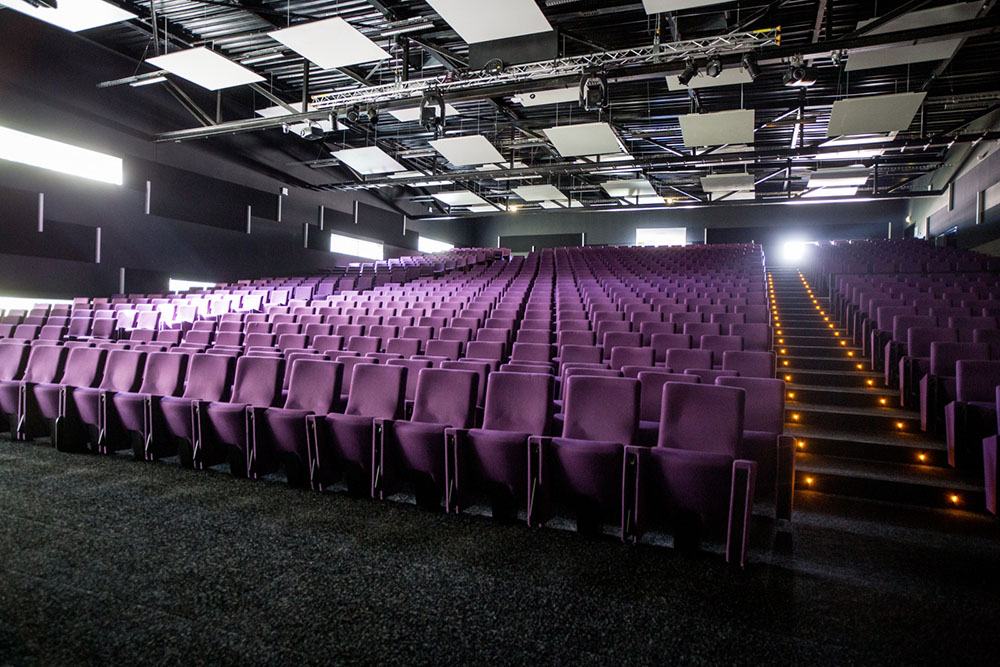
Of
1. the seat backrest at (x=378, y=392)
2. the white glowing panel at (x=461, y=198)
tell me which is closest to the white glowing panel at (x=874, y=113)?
the seat backrest at (x=378, y=392)

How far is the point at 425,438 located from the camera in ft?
7.52

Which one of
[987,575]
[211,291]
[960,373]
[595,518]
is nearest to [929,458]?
[960,373]

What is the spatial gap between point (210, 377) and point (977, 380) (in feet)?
13.5

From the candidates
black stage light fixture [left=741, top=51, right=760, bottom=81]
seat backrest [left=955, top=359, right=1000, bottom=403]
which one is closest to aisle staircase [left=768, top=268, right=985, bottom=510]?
seat backrest [left=955, top=359, right=1000, bottom=403]

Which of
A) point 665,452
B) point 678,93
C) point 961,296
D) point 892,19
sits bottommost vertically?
point 665,452

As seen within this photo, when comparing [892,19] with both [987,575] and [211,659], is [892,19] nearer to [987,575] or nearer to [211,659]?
[987,575]

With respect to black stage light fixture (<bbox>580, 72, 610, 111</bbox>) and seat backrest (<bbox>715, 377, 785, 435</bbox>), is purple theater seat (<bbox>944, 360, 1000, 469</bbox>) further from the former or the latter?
black stage light fixture (<bbox>580, 72, 610, 111</bbox>)

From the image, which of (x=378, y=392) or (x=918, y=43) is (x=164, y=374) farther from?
(x=918, y=43)

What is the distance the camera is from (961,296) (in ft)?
16.8

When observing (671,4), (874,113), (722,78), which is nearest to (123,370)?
(671,4)

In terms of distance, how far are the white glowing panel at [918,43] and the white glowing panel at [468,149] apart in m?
5.08

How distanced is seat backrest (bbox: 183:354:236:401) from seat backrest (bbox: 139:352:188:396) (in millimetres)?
101

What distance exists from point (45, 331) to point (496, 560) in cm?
533

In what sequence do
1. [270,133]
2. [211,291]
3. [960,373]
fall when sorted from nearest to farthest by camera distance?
1. [960,373]
2. [211,291]
3. [270,133]
